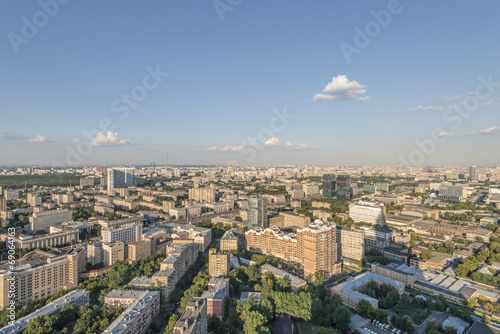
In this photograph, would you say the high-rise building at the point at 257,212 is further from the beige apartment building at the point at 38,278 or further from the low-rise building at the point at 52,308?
the low-rise building at the point at 52,308

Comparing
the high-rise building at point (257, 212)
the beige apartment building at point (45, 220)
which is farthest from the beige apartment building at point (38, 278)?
the high-rise building at point (257, 212)

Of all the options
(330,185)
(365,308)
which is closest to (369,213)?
(330,185)

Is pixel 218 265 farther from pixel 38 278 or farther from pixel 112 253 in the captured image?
pixel 38 278

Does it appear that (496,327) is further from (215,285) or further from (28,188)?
(28,188)

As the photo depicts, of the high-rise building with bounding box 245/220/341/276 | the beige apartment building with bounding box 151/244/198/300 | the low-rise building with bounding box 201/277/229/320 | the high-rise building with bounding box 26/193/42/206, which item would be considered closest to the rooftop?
the high-rise building with bounding box 245/220/341/276

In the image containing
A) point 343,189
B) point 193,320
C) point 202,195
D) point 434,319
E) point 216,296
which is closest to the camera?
point 193,320

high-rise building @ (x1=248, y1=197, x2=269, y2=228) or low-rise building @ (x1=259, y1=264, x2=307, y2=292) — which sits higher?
high-rise building @ (x1=248, y1=197, x2=269, y2=228)

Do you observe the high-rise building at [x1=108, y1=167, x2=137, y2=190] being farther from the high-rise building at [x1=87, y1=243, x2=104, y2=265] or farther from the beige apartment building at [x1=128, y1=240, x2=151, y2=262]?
the beige apartment building at [x1=128, y1=240, x2=151, y2=262]
